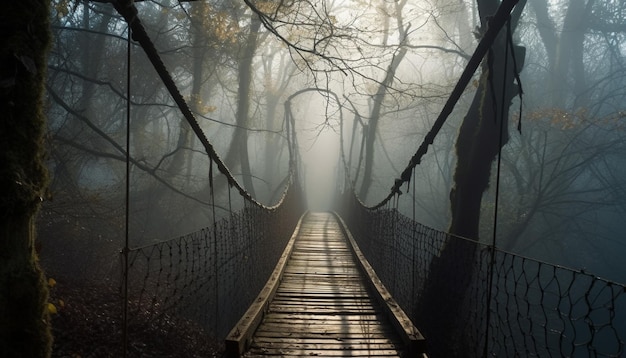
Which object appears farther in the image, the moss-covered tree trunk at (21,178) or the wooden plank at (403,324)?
the wooden plank at (403,324)

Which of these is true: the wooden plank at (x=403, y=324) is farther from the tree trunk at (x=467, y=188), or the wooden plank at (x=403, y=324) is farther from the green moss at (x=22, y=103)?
the green moss at (x=22, y=103)

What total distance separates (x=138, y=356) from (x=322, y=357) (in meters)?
2.13

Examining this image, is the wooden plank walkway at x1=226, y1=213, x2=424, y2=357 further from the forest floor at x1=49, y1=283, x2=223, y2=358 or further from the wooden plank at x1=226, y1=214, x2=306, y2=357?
the forest floor at x1=49, y1=283, x2=223, y2=358

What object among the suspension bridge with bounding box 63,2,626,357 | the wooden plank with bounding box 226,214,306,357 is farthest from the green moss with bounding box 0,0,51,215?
the wooden plank with bounding box 226,214,306,357

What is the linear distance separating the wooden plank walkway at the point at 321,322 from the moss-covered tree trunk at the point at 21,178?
3.78 feet

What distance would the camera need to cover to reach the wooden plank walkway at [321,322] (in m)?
2.23

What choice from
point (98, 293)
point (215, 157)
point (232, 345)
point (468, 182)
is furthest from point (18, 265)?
point (98, 293)

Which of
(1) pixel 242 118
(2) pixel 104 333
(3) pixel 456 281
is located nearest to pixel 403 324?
(3) pixel 456 281

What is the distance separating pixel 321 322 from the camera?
2.77m

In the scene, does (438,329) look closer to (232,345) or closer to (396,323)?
(396,323)

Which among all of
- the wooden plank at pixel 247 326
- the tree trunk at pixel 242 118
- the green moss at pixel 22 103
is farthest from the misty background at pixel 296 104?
the green moss at pixel 22 103

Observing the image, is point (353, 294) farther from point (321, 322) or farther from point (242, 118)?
point (242, 118)

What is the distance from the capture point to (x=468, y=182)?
451cm

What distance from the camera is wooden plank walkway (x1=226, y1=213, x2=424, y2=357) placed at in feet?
7.30
